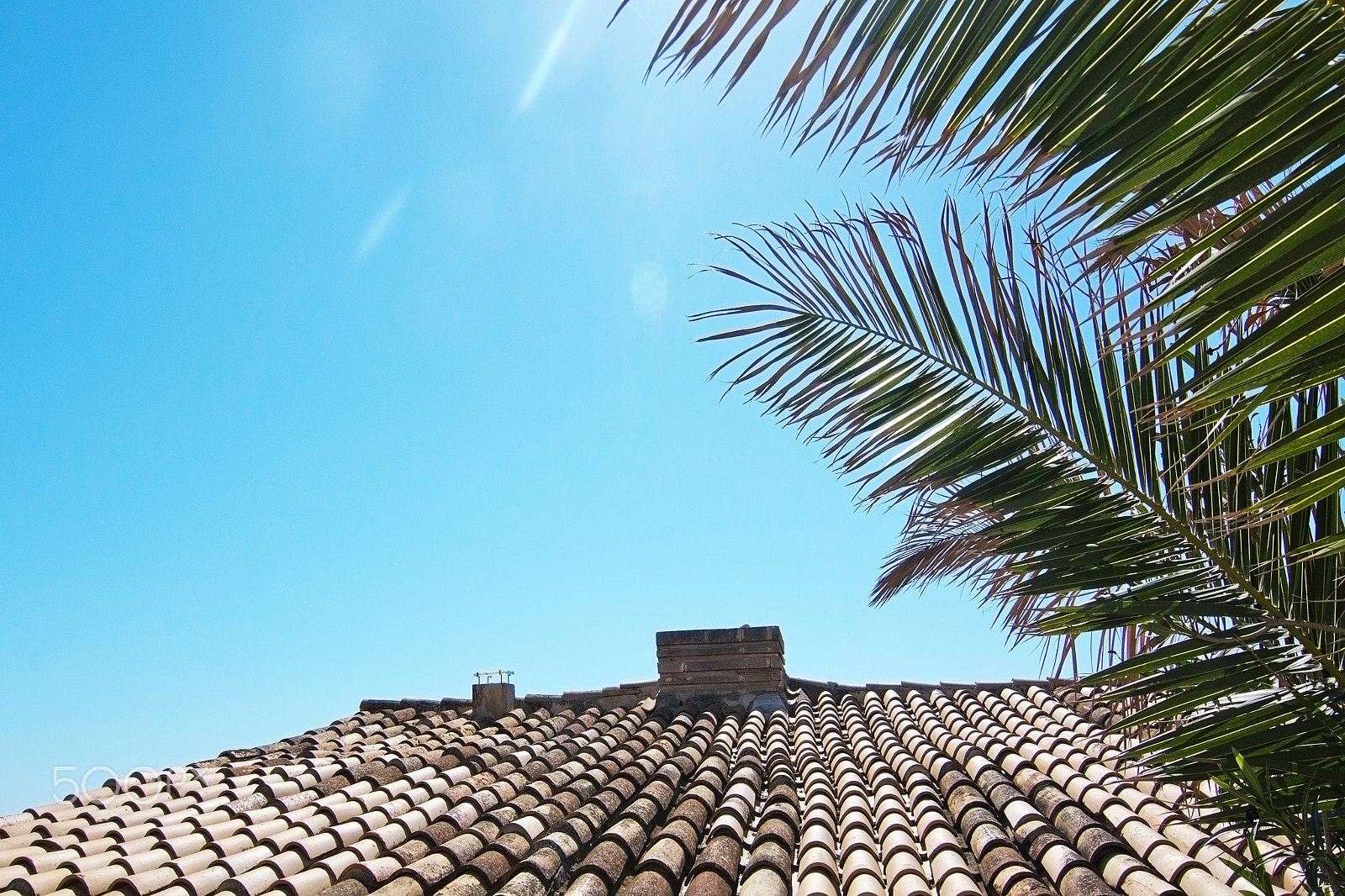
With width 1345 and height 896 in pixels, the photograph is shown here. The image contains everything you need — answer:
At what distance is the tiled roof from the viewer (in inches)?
151

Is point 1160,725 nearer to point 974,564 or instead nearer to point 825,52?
point 974,564

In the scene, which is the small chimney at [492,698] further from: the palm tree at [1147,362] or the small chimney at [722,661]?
the palm tree at [1147,362]

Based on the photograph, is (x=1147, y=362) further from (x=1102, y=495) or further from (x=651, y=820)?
(x=651, y=820)

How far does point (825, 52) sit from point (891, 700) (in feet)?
27.6

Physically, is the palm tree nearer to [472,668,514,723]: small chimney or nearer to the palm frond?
the palm frond

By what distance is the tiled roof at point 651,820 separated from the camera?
383 centimetres

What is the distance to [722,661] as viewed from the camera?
388 inches

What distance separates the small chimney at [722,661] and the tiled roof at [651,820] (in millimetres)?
1740

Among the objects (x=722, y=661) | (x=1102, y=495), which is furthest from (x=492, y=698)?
(x=1102, y=495)

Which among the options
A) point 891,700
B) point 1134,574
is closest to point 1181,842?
point 1134,574

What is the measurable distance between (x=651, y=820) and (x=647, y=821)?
65 mm

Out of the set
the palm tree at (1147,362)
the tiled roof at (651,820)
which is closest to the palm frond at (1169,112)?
the palm tree at (1147,362)

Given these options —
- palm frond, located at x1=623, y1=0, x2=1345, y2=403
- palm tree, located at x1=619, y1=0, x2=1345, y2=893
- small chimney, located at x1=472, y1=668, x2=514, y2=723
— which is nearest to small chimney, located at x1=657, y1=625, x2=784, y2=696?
small chimney, located at x1=472, y1=668, x2=514, y2=723

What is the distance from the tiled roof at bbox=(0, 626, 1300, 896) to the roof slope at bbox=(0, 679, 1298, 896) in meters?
0.02
